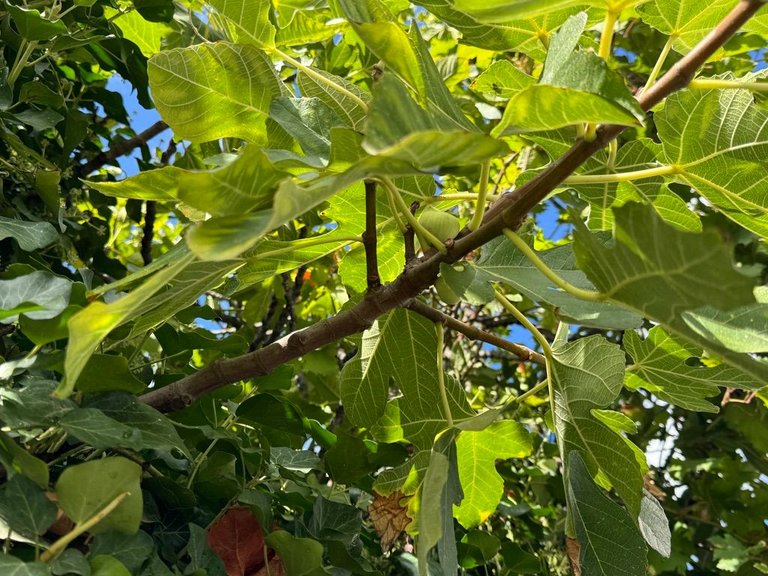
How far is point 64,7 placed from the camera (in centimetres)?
125

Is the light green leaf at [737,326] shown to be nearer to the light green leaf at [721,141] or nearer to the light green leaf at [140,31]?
the light green leaf at [721,141]

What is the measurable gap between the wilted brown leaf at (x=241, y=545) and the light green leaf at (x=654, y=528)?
44 cm

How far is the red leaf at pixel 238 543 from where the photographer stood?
28.5 inches

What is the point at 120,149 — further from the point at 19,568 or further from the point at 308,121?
the point at 19,568

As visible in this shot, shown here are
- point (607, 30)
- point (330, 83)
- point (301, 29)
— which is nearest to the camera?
point (607, 30)

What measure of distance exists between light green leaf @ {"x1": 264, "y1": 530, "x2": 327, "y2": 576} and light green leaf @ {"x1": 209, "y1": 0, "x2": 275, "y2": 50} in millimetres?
521

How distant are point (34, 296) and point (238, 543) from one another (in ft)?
0.96

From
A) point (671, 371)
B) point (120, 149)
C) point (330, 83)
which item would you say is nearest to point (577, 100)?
point (330, 83)

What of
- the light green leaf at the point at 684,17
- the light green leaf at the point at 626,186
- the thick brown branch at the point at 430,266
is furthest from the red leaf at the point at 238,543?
the light green leaf at the point at 684,17

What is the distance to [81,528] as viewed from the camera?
0.56 m

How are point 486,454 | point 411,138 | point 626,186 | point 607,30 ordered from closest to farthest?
1. point 411,138
2. point 607,30
3. point 626,186
4. point 486,454

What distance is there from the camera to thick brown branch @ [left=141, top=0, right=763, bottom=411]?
646 mm

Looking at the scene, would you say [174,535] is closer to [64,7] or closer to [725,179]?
[725,179]

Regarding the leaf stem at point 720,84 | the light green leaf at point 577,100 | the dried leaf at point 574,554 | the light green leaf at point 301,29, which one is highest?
the light green leaf at point 301,29
